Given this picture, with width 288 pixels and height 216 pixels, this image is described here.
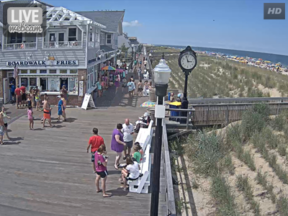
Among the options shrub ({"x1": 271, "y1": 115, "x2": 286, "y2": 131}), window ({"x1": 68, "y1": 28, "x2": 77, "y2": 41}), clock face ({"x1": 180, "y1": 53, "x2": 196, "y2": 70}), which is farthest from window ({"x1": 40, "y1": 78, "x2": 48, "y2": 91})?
shrub ({"x1": 271, "y1": 115, "x2": 286, "y2": 131})

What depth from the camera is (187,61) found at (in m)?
13.7

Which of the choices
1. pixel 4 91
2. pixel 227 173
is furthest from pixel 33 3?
pixel 227 173

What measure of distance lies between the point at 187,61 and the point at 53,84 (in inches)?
404

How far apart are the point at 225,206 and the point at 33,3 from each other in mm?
17858

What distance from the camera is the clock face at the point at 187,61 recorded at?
13.7 m

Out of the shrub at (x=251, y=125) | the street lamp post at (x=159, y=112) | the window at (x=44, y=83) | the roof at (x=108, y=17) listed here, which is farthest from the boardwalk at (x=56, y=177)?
the roof at (x=108, y=17)

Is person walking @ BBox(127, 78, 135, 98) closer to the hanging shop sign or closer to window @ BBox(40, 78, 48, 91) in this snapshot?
the hanging shop sign

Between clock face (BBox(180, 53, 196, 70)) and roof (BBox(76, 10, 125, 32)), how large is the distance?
25.5 meters

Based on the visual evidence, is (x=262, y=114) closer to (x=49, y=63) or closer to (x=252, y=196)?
(x=252, y=196)

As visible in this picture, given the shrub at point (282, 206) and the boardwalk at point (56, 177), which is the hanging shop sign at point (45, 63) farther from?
the shrub at point (282, 206)

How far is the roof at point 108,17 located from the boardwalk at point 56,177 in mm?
25287

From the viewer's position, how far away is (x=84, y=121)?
50.5ft

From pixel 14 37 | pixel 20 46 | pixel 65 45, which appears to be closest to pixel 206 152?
pixel 65 45

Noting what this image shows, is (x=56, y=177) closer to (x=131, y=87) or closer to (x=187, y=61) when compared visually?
(x=187, y=61)
